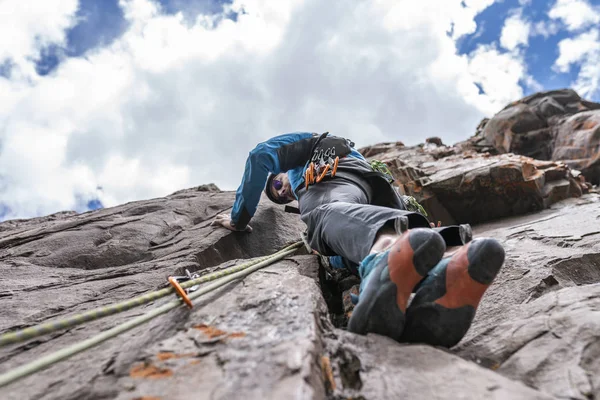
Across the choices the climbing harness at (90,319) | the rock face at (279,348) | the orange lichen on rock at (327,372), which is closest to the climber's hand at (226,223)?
the rock face at (279,348)

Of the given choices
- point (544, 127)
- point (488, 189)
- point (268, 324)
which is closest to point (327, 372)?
point (268, 324)

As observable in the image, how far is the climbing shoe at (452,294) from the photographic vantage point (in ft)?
4.88

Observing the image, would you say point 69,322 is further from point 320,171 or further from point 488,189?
point 488,189

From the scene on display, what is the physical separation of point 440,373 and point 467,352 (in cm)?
44

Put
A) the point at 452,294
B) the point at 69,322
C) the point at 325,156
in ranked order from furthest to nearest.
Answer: the point at 325,156
the point at 452,294
the point at 69,322

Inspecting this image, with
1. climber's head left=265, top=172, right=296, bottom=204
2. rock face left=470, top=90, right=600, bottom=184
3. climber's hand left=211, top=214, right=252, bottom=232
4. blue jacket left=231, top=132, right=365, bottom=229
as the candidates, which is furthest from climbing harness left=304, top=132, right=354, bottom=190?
rock face left=470, top=90, right=600, bottom=184

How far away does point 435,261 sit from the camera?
1.57 metres

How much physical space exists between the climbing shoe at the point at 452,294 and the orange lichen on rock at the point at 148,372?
3.35 ft

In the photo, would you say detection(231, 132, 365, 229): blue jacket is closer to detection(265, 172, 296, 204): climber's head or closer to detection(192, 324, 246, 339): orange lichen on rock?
detection(265, 172, 296, 204): climber's head

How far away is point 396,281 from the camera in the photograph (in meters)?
1.56

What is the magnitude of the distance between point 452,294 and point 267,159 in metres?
2.42

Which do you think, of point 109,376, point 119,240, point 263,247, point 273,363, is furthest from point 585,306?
point 119,240

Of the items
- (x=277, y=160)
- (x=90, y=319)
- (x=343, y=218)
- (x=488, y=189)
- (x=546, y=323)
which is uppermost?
(x=277, y=160)

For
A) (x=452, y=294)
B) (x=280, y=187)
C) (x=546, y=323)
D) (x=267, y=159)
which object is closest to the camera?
(x=452, y=294)
